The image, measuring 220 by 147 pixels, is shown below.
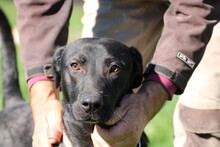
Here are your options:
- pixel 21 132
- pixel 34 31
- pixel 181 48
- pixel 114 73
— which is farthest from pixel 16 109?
pixel 181 48

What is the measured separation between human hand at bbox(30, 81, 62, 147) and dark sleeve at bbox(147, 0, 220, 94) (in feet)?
2.09

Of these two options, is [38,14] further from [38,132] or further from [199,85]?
[199,85]

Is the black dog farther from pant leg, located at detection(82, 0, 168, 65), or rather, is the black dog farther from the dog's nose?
pant leg, located at detection(82, 0, 168, 65)

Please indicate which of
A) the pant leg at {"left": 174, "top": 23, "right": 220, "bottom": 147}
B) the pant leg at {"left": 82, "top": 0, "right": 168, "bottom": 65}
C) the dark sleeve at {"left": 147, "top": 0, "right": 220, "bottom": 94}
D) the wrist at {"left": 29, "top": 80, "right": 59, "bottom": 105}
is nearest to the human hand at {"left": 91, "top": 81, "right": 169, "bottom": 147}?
the dark sleeve at {"left": 147, "top": 0, "right": 220, "bottom": 94}

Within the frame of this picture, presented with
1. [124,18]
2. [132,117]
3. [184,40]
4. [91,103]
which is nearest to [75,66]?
[91,103]

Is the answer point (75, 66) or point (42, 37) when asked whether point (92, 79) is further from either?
point (42, 37)

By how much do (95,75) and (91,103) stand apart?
0.28 m

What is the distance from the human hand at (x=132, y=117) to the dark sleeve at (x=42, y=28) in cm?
68

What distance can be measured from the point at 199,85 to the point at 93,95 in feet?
3.44

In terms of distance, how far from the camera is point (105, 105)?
12.1 feet

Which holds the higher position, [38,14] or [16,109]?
[38,14]

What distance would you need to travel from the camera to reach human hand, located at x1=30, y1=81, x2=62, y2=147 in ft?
13.0

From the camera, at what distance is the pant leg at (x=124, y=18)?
4719mm

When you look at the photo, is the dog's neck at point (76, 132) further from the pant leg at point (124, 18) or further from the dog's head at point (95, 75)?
the pant leg at point (124, 18)
